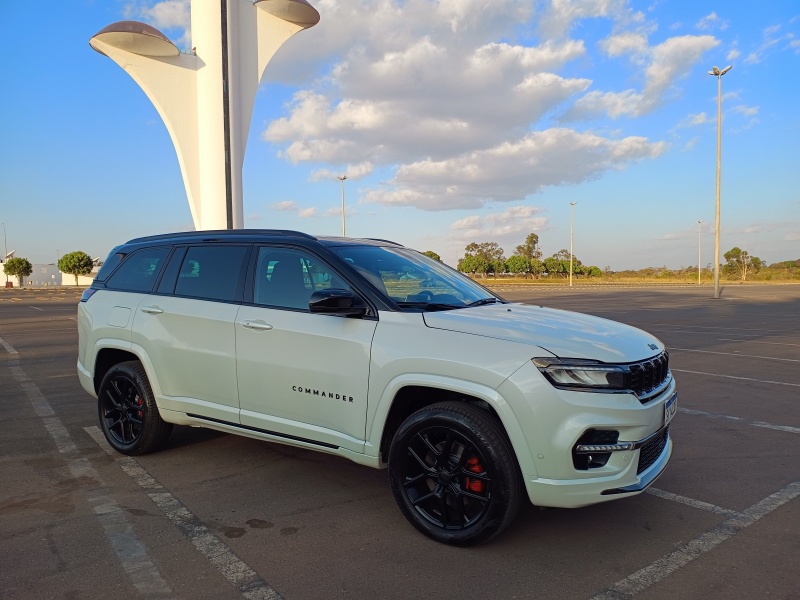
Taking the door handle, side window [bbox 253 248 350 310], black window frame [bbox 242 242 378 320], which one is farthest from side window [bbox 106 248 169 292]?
the door handle

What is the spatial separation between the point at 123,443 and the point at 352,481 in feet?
6.87

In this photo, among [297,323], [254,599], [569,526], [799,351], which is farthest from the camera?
[799,351]

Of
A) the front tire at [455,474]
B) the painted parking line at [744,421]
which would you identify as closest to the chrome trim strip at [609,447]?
the front tire at [455,474]

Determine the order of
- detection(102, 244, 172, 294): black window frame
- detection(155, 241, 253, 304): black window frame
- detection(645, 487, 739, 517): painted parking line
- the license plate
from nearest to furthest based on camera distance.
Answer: the license plate
detection(645, 487, 739, 517): painted parking line
detection(155, 241, 253, 304): black window frame
detection(102, 244, 172, 294): black window frame

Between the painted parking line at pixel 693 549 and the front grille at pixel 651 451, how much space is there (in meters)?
0.49

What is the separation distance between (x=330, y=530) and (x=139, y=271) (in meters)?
2.98

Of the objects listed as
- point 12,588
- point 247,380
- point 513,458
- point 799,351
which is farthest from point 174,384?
point 799,351

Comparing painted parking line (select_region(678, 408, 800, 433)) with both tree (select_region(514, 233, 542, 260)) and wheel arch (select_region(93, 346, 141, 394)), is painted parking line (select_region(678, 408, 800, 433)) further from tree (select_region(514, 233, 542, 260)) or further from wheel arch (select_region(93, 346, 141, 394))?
tree (select_region(514, 233, 542, 260))

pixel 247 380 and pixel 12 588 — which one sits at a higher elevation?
pixel 247 380

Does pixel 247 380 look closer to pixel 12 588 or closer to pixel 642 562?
pixel 12 588

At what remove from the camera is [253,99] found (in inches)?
1475

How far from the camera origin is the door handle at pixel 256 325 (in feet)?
13.6

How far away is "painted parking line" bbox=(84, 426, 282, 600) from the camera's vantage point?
118 inches

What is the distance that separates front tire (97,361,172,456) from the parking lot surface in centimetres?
16
